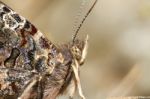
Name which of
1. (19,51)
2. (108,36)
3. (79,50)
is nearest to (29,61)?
(19,51)

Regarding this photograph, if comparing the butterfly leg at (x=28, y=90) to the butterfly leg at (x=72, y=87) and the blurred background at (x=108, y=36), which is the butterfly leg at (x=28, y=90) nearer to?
the butterfly leg at (x=72, y=87)

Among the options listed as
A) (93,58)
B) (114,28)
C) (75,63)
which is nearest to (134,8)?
(114,28)

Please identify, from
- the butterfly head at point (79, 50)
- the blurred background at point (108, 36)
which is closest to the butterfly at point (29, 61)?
the butterfly head at point (79, 50)

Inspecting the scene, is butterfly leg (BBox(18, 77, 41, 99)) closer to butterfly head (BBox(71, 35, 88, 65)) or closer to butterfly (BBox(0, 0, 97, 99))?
butterfly (BBox(0, 0, 97, 99))

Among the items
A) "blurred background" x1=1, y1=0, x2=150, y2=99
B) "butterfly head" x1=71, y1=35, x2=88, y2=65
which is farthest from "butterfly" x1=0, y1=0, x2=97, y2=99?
"blurred background" x1=1, y1=0, x2=150, y2=99

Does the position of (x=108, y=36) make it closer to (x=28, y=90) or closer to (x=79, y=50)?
(x=79, y=50)

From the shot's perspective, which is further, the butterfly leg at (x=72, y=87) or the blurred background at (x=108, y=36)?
the blurred background at (x=108, y=36)

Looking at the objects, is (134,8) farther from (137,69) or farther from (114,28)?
(137,69)
